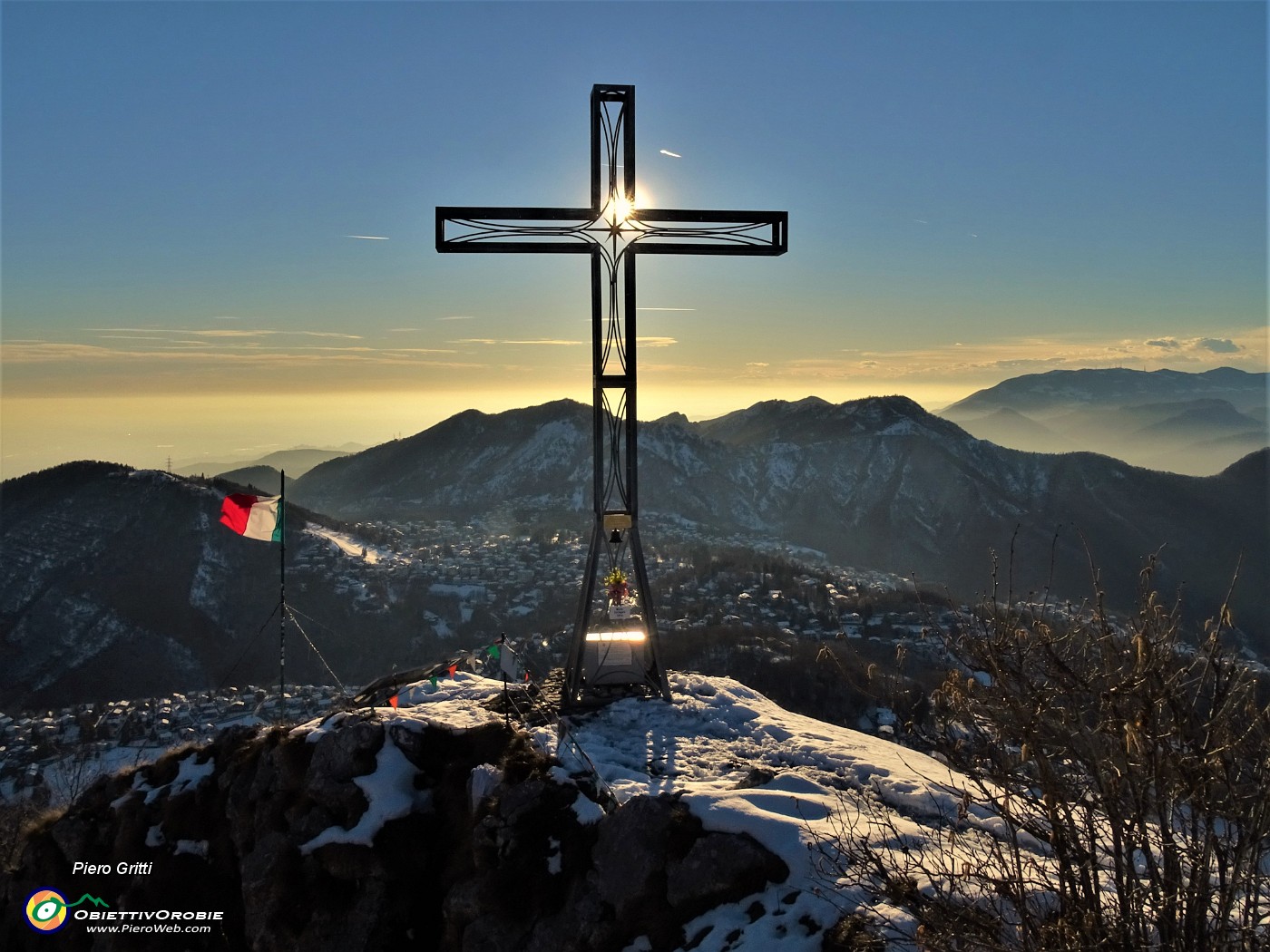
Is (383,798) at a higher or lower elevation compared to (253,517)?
lower

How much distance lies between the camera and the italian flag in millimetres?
18859

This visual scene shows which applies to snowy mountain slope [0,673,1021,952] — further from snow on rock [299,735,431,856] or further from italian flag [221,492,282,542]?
italian flag [221,492,282,542]

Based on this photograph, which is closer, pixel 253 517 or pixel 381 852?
pixel 381 852

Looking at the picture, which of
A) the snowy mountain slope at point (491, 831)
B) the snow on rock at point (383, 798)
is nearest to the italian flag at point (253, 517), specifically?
the snowy mountain slope at point (491, 831)

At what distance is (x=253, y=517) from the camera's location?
62.4 ft

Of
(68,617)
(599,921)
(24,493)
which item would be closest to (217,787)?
(599,921)

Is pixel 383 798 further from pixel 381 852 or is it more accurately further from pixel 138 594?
pixel 138 594

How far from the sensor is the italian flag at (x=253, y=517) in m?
18.9

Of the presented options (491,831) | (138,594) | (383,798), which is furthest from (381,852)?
(138,594)

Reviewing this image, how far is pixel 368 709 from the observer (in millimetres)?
14477

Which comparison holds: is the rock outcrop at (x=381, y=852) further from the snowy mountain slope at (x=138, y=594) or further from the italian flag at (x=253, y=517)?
the snowy mountain slope at (x=138, y=594)

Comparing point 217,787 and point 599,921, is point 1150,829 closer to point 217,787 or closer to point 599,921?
point 599,921

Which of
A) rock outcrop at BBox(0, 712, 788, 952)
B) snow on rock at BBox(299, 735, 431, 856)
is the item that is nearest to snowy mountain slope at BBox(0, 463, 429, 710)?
rock outcrop at BBox(0, 712, 788, 952)

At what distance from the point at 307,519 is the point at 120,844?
527 feet
